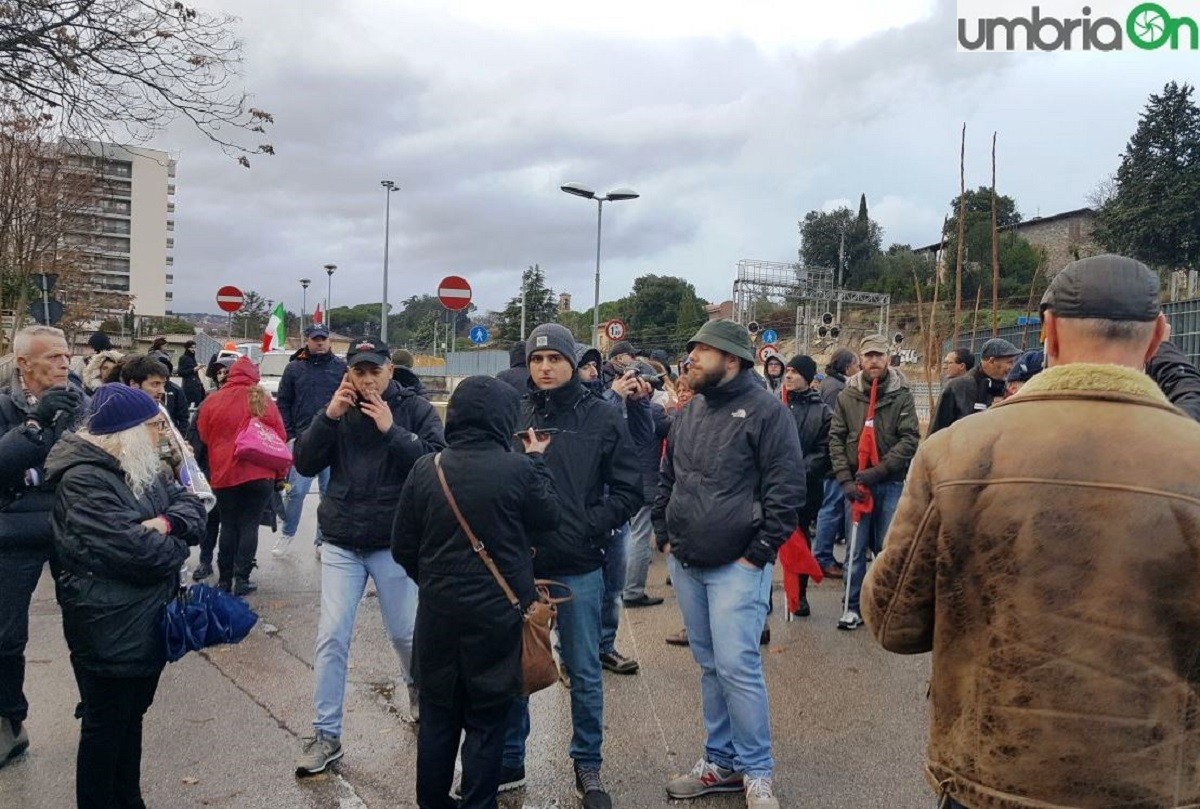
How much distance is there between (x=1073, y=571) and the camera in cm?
192

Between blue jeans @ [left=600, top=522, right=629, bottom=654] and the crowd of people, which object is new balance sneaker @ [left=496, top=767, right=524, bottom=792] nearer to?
the crowd of people

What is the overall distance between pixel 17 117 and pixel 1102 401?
11954mm

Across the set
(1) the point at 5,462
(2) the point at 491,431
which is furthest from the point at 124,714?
(2) the point at 491,431

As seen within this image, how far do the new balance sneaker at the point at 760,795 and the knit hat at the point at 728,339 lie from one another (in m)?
1.85

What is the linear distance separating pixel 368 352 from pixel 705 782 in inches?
102

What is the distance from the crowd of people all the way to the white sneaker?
14.3ft

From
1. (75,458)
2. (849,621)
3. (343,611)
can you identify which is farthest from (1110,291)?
(849,621)

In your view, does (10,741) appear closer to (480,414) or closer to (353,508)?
(353,508)

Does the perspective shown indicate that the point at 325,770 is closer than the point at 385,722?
Yes

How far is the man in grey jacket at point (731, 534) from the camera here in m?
4.10

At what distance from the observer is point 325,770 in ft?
14.3

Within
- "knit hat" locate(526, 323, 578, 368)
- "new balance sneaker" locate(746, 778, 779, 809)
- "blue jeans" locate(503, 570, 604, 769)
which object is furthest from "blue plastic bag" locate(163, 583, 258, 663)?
"new balance sneaker" locate(746, 778, 779, 809)

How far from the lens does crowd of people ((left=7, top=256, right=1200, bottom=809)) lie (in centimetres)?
190

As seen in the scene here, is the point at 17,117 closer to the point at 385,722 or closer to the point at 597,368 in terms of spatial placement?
the point at 597,368
